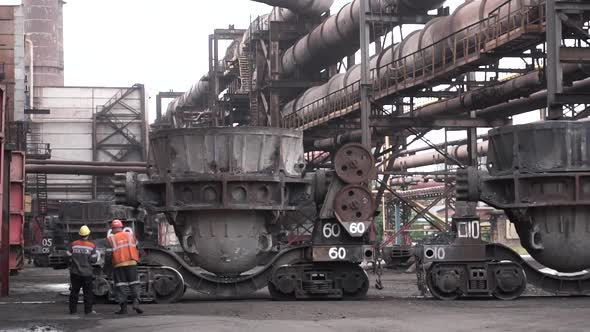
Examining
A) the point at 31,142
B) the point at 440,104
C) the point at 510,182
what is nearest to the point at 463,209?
the point at 510,182

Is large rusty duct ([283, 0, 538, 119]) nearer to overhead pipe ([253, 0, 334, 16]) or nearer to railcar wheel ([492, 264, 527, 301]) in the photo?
overhead pipe ([253, 0, 334, 16])

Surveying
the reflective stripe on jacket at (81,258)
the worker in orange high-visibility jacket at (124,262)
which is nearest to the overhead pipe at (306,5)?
the reflective stripe on jacket at (81,258)

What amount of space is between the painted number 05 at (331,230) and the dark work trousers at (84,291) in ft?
13.4

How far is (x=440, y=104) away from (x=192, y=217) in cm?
1392

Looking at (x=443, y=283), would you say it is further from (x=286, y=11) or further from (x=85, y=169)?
(x=85, y=169)

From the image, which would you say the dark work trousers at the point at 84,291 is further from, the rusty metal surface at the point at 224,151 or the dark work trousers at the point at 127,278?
the rusty metal surface at the point at 224,151

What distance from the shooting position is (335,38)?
31.8 m

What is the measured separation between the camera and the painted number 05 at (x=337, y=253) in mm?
15227

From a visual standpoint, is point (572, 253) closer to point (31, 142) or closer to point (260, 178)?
point (260, 178)

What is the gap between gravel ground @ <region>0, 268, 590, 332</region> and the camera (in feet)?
35.5

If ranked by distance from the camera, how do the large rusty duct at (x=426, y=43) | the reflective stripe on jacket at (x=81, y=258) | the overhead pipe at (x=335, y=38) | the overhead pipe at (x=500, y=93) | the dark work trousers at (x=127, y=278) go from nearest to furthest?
1. the dark work trousers at (x=127, y=278)
2. the reflective stripe on jacket at (x=81, y=258)
3. the overhead pipe at (x=500, y=93)
4. the large rusty duct at (x=426, y=43)
5. the overhead pipe at (x=335, y=38)

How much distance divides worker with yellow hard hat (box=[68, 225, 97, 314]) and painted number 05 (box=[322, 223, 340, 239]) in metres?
3.97

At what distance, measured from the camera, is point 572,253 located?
48.5 feet

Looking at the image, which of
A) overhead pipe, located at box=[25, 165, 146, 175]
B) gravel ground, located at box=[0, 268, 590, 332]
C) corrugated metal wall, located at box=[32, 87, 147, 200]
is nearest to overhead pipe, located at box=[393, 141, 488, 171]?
overhead pipe, located at box=[25, 165, 146, 175]
